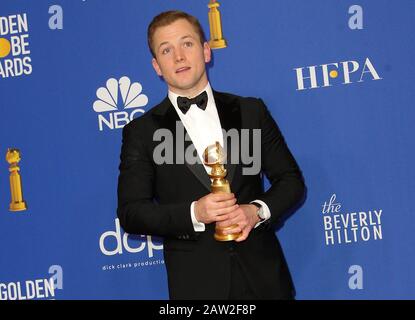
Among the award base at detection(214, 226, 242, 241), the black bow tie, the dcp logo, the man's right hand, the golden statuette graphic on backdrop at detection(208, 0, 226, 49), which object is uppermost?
the golden statuette graphic on backdrop at detection(208, 0, 226, 49)

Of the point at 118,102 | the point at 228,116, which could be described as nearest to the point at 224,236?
the point at 228,116

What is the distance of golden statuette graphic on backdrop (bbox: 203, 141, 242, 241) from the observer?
2.86 metres

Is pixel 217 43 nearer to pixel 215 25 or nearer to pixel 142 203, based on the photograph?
pixel 215 25

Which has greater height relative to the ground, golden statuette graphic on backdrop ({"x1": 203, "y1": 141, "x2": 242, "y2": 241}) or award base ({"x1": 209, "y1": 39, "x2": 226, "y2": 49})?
award base ({"x1": 209, "y1": 39, "x2": 226, "y2": 49})

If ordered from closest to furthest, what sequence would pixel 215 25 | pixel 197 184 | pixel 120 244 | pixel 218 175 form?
pixel 218 175, pixel 197 184, pixel 215 25, pixel 120 244

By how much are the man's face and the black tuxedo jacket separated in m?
0.16

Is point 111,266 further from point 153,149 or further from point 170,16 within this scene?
point 170,16

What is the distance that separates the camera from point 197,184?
10.3 feet

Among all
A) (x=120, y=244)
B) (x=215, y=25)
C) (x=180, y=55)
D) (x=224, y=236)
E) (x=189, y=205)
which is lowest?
(x=120, y=244)

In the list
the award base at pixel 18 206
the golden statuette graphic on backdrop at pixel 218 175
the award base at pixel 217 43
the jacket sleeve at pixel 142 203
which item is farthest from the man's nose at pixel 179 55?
the award base at pixel 18 206

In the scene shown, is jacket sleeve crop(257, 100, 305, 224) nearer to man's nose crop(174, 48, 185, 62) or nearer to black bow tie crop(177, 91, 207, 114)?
black bow tie crop(177, 91, 207, 114)

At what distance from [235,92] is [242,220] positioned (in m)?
1.18

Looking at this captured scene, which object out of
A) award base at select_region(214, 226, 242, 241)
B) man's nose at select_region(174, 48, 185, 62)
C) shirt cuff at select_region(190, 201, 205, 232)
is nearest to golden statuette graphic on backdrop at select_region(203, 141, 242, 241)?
award base at select_region(214, 226, 242, 241)

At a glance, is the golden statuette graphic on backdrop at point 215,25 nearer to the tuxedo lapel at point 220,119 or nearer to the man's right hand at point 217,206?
the tuxedo lapel at point 220,119
